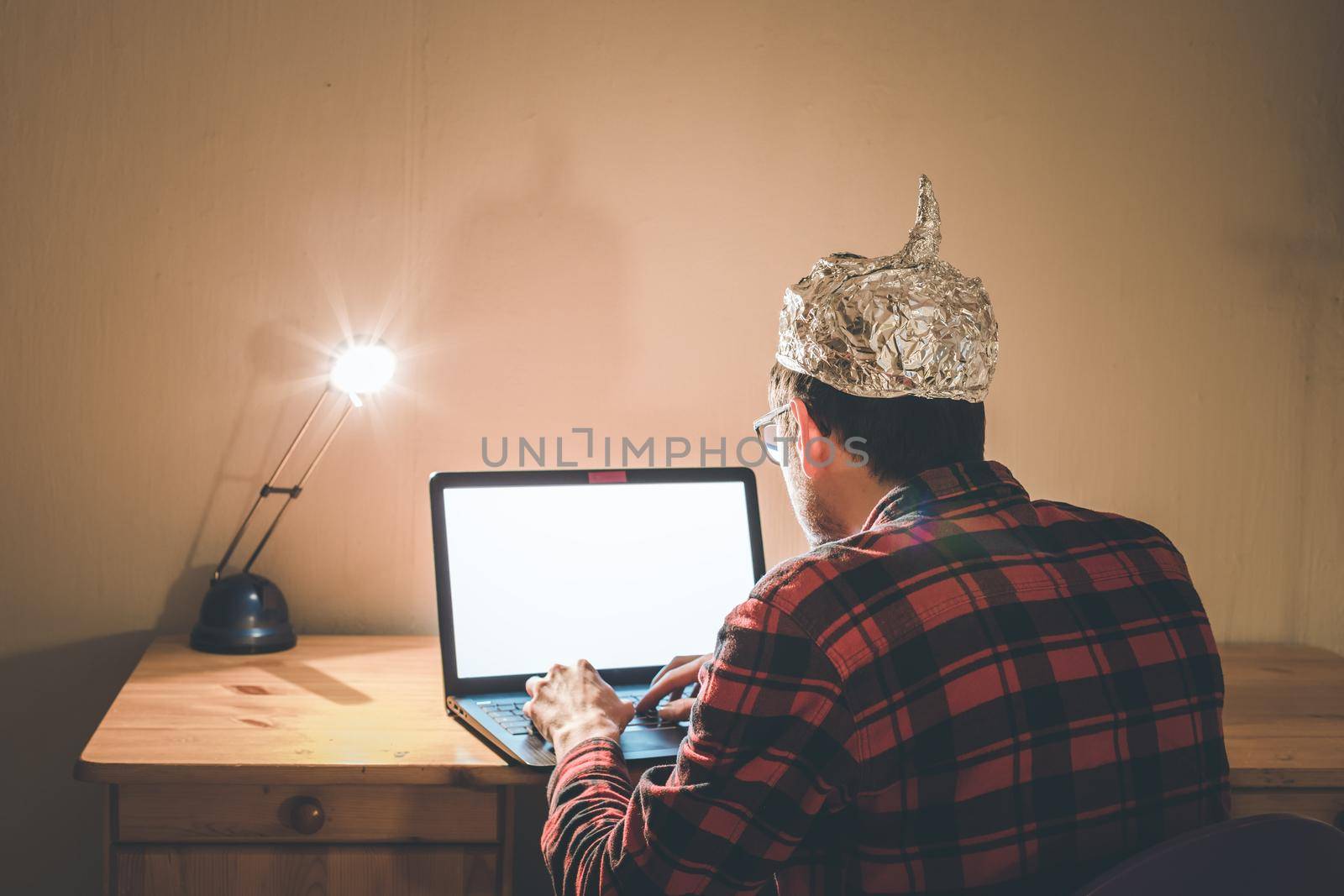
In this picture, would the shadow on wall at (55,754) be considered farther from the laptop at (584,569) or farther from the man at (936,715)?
the man at (936,715)

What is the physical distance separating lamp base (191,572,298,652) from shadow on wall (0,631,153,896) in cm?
21

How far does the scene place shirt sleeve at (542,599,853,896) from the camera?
809 millimetres

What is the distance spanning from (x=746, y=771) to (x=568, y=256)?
1.15 metres

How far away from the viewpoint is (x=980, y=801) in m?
0.83

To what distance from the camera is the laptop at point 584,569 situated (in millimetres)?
1474

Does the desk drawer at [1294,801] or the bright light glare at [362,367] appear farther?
the bright light glare at [362,367]

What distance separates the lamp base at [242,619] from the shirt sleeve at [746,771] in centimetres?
94

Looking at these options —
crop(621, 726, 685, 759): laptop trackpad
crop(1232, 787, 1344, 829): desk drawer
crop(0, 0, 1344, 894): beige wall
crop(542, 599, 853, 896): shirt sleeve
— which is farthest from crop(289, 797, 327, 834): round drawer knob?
crop(1232, 787, 1344, 829): desk drawer

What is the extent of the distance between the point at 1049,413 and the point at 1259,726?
2.07 feet

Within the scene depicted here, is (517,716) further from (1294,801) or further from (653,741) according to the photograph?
(1294,801)

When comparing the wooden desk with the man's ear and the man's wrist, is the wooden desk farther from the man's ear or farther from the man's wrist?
the man's ear

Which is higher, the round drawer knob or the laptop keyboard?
the laptop keyboard

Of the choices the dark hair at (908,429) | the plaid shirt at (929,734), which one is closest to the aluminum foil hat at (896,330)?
the dark hair at (908,429)

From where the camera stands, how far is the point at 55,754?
175 centimetres
